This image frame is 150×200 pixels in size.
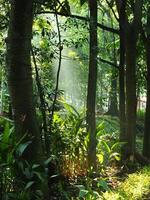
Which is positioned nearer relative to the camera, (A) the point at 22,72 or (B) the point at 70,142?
(A) the point at 22,72

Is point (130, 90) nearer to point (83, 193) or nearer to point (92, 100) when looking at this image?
point (92, 100)

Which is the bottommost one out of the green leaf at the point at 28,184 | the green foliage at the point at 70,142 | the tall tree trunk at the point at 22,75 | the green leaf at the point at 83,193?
the green leaf at the point at 83,193

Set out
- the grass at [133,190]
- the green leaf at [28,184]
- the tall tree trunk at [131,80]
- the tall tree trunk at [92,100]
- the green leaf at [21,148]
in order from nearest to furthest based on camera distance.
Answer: the green leaf at [28,184] < the green leaf at [21,148] < the grass at [133,190] < the tall tree trunk at [92,100] < the tall tree trunk at [131,80]

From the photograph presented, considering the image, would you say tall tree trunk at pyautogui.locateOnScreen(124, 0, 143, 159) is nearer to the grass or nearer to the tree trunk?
the tree trunk

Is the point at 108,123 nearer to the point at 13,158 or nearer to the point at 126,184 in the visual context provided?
the point at 126,184

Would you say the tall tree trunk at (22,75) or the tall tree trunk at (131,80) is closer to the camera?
the tall tree trunk at (22,75)

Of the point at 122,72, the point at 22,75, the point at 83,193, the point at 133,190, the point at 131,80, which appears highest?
the point at 122,72

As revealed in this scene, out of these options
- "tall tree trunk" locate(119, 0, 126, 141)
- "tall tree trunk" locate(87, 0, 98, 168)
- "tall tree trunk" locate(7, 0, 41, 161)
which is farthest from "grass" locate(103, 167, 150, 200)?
"tall tree trunk" locate(119, 0, 126, 141)

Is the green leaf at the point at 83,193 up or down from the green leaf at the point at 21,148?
down

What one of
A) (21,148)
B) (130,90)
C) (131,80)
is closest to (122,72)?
(131,80)

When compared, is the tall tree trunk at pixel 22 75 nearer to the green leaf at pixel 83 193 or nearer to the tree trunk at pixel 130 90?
the green leaf at pixel 83 193

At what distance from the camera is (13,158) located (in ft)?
16.6

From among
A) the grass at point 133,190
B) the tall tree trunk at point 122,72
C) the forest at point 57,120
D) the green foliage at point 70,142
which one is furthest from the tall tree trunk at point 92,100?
the tall tree trunk at point 122,72

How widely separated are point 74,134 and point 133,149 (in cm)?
241
